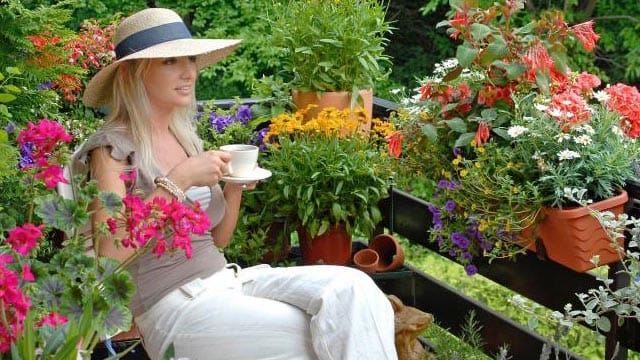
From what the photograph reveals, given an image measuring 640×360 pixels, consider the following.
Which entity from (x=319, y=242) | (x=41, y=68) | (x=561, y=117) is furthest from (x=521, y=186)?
(x=41, y=68)

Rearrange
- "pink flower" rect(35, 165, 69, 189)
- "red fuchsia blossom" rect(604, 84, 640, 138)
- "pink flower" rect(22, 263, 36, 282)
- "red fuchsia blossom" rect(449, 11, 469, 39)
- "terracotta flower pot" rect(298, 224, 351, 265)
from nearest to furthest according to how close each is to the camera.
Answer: "pink flower" rect(22, 263, 36, 282) < "pink flower" rect(35, 165, 69, 189) < "red fuchsia blossom" rect(604, 84, 640, 138) < "red fuchsia blossom" rect(449, 11, 469, 39) < "terracotta flower pot" rect(298, 224, 351, 265)

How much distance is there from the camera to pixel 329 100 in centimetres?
302

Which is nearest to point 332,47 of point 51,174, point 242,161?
point 242,161

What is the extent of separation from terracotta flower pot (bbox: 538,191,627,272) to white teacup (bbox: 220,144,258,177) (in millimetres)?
684

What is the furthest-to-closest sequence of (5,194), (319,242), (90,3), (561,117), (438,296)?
(90,3) < (438,296) < (319,242) < (5,194) < (561,117)

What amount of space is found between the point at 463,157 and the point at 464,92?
0.54 feet

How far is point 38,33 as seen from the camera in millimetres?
2336

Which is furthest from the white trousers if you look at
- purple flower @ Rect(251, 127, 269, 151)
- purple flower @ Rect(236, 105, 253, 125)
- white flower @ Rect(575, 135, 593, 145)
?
purple flower @ Rect(236, 105, 253, 125)

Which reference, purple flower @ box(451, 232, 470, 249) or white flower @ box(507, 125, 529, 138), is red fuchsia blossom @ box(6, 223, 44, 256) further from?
purple flower @ box(451, 232, 470, 249)

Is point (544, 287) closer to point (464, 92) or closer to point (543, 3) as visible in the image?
point (464, 92)

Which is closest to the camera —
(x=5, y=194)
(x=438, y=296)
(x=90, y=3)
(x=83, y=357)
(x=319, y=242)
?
(x=83, y=357)

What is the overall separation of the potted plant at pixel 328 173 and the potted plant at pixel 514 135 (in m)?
0.16

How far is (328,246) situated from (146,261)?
0.72 meters

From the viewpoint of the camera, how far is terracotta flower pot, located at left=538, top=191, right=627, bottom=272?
232 centimetres
